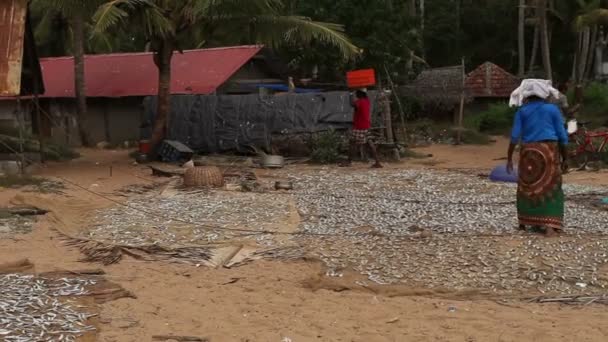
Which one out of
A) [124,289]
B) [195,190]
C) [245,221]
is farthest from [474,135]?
[124,289]

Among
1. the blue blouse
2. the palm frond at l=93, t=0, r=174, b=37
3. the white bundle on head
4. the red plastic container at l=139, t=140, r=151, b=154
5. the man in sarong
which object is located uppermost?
the palm frond at l=93, t=0, r=174, b=37

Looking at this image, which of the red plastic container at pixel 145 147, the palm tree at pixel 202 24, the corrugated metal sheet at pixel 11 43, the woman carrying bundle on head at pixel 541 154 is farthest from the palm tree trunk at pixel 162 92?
the woman carrying bundle on head at pixel 541 154

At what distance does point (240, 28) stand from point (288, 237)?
9.68 metres

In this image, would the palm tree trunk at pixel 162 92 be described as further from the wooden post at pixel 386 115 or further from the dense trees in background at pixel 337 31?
the wooden post at pixel 386 115

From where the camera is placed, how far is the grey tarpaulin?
57.9 feet

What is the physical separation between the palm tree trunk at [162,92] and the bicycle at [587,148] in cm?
899

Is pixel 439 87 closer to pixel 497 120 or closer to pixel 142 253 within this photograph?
pixel 497 120

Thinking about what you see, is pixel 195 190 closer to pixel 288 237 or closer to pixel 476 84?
pixel 288 237

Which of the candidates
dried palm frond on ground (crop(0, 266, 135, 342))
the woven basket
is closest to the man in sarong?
the woven basket

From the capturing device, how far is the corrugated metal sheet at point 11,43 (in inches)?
500

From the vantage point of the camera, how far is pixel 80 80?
22.5 m

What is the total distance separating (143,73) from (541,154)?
1938cm

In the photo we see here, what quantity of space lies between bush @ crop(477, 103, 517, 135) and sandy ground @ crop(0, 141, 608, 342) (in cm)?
1984

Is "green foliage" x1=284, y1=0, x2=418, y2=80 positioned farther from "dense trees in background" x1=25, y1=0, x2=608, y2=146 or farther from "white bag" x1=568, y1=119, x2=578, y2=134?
"white bag" x1=568, y1=119, x2=578, y2=134
